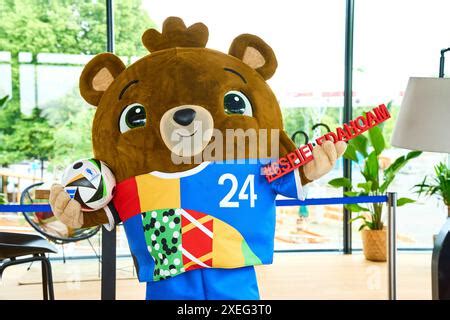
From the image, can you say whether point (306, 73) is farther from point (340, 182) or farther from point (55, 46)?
point (55, 46)

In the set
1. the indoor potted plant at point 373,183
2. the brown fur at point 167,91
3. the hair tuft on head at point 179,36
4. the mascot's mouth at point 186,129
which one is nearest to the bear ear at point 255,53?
the brown fur at point 167,91

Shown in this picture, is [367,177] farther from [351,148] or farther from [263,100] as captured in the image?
[263,100]

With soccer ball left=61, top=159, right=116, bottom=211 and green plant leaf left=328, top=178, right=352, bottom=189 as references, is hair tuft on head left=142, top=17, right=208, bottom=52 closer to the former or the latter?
soccer ball left=61, top=159, right=116, bottom=211

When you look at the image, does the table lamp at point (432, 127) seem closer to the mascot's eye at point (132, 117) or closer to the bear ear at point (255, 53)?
the bear ear at point (255, 53)

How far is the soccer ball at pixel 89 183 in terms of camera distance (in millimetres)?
1651

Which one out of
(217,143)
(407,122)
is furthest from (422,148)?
(217,143)

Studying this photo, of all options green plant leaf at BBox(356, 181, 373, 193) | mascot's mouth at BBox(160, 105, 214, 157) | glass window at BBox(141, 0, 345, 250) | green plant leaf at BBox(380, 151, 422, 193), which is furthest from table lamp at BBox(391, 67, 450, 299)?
glass window at BBox(141, 0, 345, 250)

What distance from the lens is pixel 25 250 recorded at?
2.57m

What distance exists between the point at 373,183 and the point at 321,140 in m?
3.55

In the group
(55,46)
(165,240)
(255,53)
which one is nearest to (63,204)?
(165,240)

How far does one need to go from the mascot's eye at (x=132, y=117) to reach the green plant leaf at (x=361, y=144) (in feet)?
11.9

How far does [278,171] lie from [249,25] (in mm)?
3801

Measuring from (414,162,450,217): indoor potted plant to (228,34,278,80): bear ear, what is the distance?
3.60 meters

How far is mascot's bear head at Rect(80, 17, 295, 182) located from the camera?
1645 millimetres
